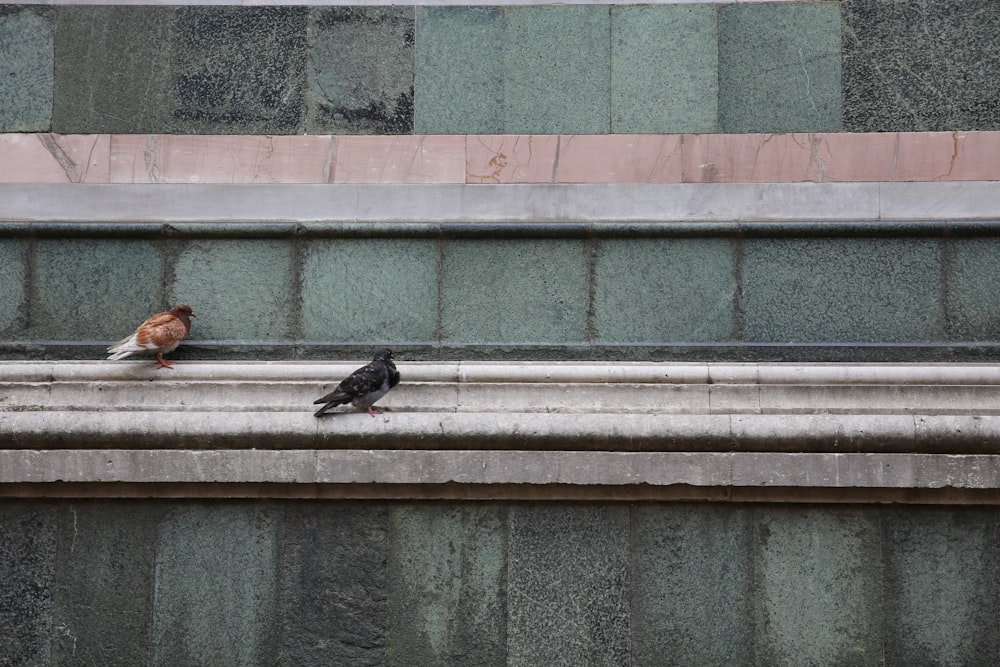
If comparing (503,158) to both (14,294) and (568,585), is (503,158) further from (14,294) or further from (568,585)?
(14,294)

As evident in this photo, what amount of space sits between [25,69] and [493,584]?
5.36 m

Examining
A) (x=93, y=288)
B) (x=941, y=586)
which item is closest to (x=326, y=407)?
(x=93, y=288)

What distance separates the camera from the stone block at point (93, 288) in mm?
8469

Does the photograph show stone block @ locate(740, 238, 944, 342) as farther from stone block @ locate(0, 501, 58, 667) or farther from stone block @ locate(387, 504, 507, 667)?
stone block @ locate(0, 501, 58, 667)

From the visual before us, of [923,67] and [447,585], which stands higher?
[923,67]

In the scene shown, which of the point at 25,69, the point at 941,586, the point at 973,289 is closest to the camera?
the point at 941,586

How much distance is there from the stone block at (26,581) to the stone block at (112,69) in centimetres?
300

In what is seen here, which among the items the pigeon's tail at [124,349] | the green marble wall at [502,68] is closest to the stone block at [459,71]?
the green marble wall at [502,68]

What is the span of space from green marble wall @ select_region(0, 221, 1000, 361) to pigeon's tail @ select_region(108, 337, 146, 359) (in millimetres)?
412

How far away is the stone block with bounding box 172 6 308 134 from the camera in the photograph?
8664mm

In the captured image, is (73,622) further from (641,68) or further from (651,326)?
(641,68)

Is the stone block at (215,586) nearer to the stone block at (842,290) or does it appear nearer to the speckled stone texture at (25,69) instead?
the speckled stone texture at (25,69)

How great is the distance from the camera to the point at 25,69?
8.74m

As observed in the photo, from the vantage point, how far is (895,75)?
8500 mm
